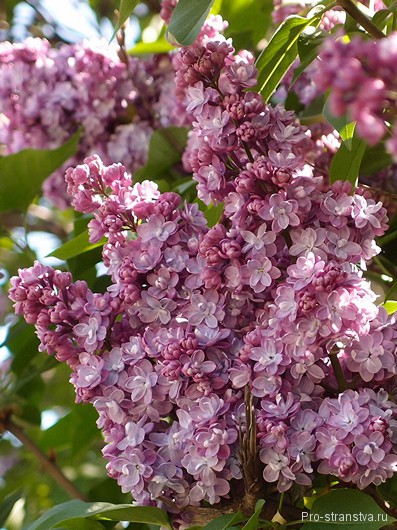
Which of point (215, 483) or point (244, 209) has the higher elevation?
point (244, 209)

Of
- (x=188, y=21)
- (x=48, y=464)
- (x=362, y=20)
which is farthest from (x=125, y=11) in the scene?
(x=48, y=464)

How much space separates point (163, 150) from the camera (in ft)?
4.86

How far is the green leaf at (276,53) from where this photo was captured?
920 mm

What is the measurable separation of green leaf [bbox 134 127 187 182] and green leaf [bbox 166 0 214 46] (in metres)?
0.61

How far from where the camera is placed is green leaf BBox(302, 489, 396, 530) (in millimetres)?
759

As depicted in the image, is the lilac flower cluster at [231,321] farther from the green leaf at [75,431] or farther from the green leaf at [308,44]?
the green leaf at [75,431]

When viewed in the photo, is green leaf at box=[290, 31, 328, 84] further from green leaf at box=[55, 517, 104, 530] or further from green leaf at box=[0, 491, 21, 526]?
green leaf at box=[0, 491, 21, 526]

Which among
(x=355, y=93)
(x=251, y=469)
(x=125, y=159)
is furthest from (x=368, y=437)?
(x=125, y=159)

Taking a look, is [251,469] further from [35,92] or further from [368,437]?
[35,92]

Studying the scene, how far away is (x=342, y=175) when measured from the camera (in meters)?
0.93

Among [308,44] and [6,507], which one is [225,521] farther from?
[6,507]

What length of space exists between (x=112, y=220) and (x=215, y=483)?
249mm

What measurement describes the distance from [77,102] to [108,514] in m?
0.93

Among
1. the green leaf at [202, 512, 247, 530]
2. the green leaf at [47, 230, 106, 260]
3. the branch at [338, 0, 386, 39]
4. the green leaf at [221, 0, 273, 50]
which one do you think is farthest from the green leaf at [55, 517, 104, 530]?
the green leaf at [221, 0, 273, 50]
